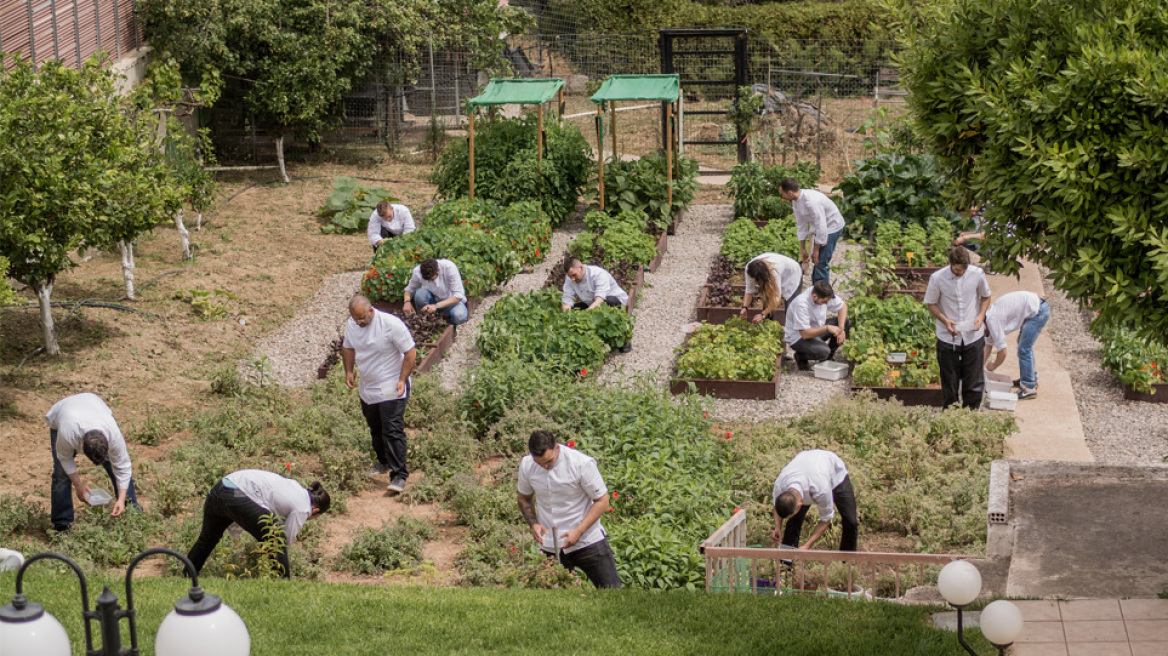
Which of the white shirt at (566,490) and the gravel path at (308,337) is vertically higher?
the white shirt at (566,490)

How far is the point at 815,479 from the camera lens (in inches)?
306

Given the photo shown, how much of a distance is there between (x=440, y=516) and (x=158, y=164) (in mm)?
5945

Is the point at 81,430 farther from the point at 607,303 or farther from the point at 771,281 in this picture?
the point at 771,281

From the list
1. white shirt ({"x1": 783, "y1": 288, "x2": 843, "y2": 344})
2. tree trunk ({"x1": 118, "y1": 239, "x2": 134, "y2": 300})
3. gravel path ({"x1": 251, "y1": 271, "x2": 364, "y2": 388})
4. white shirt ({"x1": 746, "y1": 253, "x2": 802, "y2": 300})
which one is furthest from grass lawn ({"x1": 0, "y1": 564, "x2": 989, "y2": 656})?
tree trunk ({"x1": 118, "y1": 239, "x2": 134, "y2": 300})

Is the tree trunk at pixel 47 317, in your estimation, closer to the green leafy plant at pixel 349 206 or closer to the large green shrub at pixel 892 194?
the green leafy plant at pixel 349 206

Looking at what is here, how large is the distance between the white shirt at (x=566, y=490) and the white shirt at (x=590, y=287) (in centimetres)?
555

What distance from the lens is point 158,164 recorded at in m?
13.0

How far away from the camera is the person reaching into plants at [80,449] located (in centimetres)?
826

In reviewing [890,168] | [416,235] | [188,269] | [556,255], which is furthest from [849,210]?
Answer: [188,269]

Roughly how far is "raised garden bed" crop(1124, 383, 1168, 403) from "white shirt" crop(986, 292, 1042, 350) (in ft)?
4.11

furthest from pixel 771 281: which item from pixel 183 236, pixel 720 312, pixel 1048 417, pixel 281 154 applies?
pixel 281 154

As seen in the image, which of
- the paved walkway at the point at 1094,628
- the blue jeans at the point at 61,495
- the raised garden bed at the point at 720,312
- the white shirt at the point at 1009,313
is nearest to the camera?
the paved walkway at the point at 1094,628

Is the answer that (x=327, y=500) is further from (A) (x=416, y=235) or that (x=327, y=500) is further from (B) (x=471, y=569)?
(A) (x=416, y=235)

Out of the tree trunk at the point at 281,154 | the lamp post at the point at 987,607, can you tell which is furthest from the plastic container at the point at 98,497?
the tree trunk at the point at 281,154
